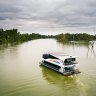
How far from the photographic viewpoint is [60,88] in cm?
2428

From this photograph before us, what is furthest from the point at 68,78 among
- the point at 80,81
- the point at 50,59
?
the point at 50,59

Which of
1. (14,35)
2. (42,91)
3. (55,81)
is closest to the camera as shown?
(42,91)

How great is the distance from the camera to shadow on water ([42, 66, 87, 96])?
22.5m

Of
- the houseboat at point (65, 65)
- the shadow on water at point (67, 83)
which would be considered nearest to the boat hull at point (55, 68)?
the houseboat at point (65, 65)

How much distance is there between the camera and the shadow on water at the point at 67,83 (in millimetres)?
22513

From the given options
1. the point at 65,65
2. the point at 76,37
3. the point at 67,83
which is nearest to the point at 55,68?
the point at 65,65

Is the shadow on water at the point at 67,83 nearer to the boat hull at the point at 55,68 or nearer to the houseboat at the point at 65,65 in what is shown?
the boat hull at the point at 55,68

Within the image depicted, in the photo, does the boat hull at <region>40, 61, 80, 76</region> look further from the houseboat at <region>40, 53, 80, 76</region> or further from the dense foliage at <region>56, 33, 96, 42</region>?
the dense foliage at <region>56, 33, 96, 42</region>

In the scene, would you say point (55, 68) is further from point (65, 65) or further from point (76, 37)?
point (76, 37)

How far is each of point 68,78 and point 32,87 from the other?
692 cm

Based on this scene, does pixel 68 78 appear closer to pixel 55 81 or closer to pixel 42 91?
pixel 55 81

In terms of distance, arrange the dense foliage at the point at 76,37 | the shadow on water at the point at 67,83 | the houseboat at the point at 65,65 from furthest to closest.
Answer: the dense foliage at the point at 76,37, the houseboat at the point at 65,65, the shadow on water at the point at 67,83

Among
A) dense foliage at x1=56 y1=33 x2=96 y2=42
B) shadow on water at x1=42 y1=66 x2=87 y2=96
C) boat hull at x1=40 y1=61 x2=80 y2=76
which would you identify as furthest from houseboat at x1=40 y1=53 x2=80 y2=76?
dense foliage at x1=56 y1=33 x2=96 y2=42

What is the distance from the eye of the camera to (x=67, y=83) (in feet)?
87.0
